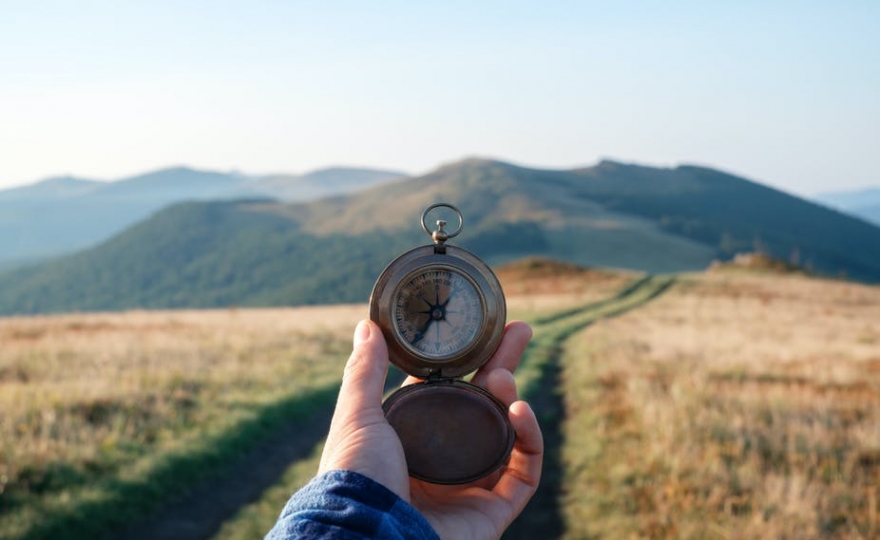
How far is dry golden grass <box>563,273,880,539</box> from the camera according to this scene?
666 cm

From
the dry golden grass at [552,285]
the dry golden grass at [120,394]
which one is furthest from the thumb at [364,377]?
the dry golden grass at [552,285]

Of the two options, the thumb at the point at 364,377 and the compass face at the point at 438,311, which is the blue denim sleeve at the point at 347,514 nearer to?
the thumb at the point at 364,377

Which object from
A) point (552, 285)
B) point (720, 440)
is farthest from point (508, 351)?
point (552, 285)

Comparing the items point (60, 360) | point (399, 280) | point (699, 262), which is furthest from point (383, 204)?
point (399, 280)

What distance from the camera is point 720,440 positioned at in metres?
8.88

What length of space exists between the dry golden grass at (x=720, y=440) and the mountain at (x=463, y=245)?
87.4m

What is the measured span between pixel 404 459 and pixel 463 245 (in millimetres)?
105645

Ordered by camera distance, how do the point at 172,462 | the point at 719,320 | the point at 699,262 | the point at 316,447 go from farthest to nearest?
1. the point at 699,262
2. the point at 719,320
3. the point at 316,447
4. the point at 172,462

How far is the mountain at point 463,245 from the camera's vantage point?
118250 millimetres

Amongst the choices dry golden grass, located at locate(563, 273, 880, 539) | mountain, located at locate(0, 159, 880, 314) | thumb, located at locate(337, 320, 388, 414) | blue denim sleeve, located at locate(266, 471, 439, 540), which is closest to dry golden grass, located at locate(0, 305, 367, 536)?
dry golden grass, located at locate(563, 273, 880, 539)

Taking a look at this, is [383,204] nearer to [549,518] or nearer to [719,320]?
[719,320]

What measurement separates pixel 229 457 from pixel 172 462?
0.95 metres

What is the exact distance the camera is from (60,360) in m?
15.2

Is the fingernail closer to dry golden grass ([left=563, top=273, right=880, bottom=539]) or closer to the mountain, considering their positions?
dry golden grass ([left=563, top=273, right=880, bottom=539])
